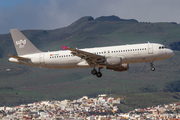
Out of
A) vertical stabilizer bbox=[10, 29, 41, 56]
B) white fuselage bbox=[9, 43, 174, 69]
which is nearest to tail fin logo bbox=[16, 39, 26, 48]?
vertical stabilizer bbox=[10, 29, 41, 56]

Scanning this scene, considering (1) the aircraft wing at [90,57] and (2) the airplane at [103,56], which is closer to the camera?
(1) the aircraft wing at [90,57]

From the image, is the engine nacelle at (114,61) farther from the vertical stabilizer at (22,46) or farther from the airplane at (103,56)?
the vertical stabilizer at (22,46)

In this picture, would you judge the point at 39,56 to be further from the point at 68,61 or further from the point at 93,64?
the point at 93,64

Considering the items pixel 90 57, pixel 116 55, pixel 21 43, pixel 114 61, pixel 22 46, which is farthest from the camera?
pixel 21 43

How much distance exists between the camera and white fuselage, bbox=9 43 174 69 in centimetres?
5981

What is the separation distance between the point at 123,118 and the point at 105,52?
135 m

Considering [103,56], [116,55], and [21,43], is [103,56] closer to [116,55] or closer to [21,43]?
[116,55]

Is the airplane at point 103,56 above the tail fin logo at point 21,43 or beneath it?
beneath

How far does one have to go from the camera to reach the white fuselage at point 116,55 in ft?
196

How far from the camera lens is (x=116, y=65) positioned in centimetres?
5900

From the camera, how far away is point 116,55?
197 feet

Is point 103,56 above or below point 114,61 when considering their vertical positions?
above

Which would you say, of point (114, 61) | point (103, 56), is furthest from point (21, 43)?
point (114, 61)

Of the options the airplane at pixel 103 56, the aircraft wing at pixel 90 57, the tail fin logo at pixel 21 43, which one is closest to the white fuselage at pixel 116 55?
the airplane at pixel 103 56
